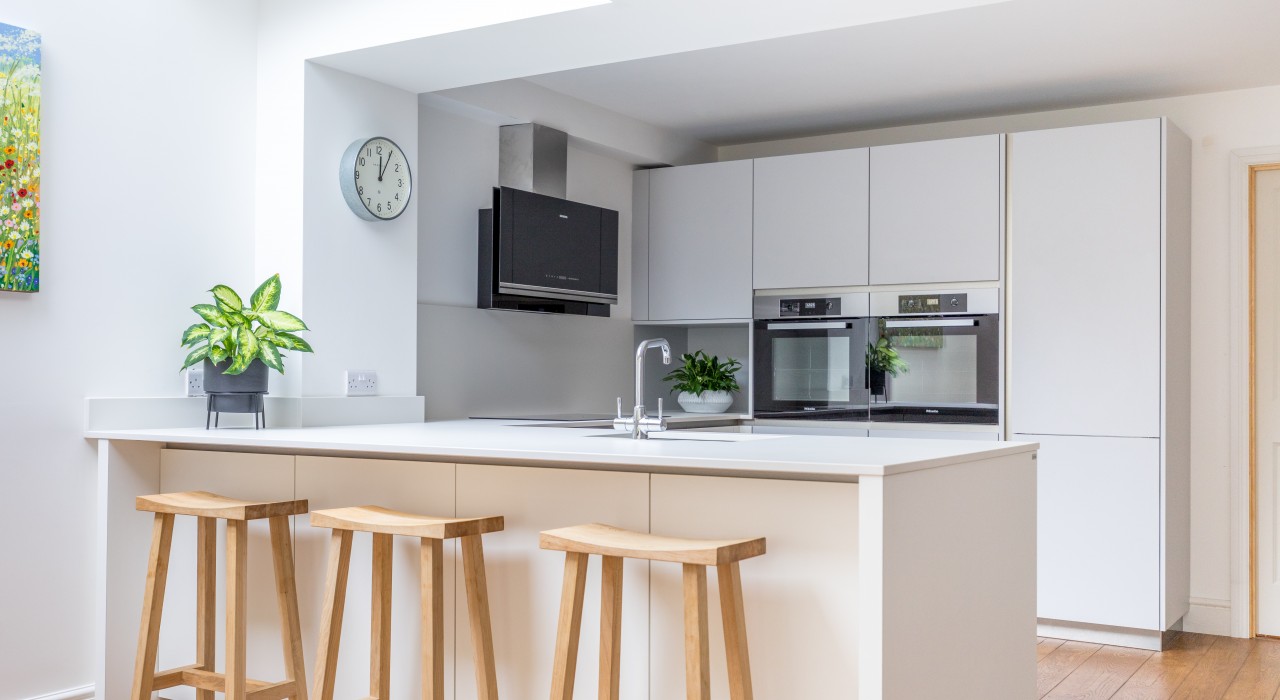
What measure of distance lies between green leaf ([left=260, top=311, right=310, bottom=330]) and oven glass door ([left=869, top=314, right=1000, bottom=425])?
2.67 meters

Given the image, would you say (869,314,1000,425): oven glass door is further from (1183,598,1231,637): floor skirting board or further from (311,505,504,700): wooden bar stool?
(311,505,504,700): wooden bar stool

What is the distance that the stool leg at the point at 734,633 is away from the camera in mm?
2133

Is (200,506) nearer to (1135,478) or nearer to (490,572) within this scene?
(490,572)

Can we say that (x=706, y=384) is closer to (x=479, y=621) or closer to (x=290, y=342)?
(x=290, y=342)

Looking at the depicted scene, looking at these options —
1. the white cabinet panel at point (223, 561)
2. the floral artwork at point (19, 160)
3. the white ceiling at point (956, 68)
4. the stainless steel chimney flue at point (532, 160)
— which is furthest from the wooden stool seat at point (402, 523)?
the white ceiling at point (956, 68)

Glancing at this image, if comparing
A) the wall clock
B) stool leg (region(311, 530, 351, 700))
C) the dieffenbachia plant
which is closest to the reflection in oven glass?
the wall clock

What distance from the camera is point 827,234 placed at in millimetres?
5113

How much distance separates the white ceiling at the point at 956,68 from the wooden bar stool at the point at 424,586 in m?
2.38

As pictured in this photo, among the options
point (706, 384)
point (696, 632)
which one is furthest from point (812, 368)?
point (696, 632)

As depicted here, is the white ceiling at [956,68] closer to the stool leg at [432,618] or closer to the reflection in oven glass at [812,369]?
the reflection in oven glass at [812,369]

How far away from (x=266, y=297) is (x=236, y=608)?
98 cm

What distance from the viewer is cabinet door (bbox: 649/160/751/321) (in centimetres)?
535

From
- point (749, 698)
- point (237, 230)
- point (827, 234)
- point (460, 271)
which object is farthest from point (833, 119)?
point (749, 698)

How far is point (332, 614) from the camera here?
2615 millimetres
